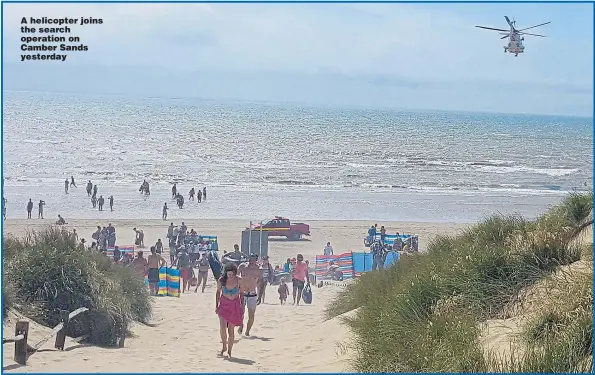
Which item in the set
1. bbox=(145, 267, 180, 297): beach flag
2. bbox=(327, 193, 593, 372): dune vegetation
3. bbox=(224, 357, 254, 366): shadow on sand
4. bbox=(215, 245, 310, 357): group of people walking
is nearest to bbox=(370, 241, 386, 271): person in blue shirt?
bbox=(215, 245, 310, 357): group of people walking

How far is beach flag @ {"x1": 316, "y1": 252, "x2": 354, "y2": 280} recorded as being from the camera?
17.7 meters

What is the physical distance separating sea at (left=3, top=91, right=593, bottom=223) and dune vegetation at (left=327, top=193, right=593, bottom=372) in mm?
4131

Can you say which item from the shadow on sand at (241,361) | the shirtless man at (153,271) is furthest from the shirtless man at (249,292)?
the shirtless man at (153,271)

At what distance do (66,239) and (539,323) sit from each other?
6.03 m

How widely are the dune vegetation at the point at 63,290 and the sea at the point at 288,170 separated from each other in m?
7.18

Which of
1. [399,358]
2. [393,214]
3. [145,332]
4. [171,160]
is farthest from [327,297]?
[171,160]

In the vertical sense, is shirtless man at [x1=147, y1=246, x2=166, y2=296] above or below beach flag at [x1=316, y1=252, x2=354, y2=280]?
above

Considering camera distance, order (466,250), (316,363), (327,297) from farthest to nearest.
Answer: (327,297) → (466,250) → (316,363)

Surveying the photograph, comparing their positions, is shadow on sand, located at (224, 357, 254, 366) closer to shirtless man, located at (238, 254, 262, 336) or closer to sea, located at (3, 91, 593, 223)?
shirtless man, located at (238, 254, 262, 336)

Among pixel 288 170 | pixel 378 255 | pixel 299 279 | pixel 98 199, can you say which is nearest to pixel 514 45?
pixel 299 279

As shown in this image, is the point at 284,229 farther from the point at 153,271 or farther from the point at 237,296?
the point at 237,296

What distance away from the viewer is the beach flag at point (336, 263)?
1774 cm

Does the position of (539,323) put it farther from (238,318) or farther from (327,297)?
(327,297)

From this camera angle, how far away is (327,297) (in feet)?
46.0
